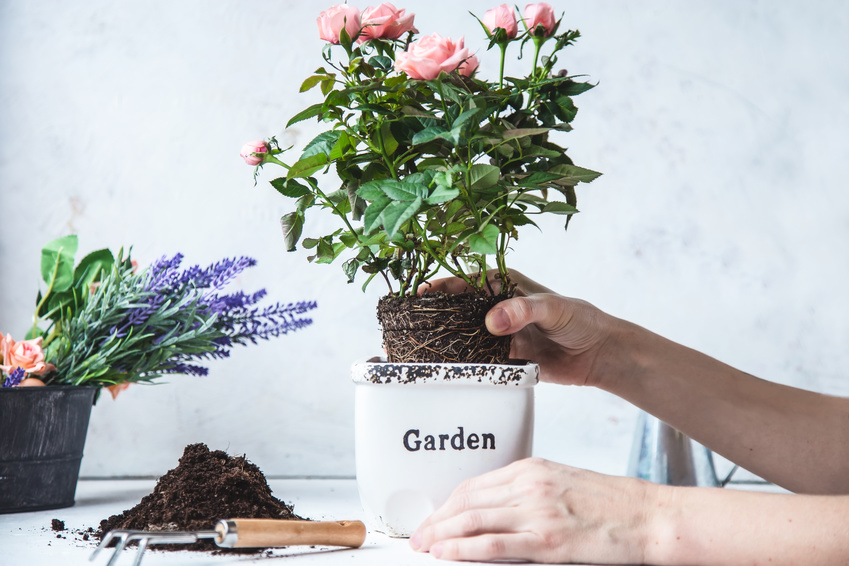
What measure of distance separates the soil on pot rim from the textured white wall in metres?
0.70

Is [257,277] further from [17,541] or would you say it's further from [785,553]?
[785,553]

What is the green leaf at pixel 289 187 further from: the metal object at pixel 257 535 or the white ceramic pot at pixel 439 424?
Answer: the metal object at pixel 257 535

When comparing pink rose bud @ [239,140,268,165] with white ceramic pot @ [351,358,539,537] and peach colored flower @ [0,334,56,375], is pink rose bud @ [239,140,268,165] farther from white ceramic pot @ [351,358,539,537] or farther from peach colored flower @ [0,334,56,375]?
peach colored flower @ [0,334,56,375]

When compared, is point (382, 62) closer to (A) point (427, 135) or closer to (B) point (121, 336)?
(A) point (427, 135)

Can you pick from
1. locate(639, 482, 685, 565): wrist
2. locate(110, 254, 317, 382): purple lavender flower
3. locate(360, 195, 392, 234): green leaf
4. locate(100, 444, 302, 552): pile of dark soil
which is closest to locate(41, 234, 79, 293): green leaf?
locate(110, 254, 317, 382): purple lavender flower

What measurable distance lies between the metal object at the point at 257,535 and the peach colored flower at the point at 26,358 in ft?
1.16

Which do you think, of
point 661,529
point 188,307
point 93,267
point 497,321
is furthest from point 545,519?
point 93,267

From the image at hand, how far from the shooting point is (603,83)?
1456 mm

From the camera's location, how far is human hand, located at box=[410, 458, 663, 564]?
61cm

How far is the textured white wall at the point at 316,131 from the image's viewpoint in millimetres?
1398

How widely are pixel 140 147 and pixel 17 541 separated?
88 cm

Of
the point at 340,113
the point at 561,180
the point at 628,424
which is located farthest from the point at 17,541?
the point at 628,424

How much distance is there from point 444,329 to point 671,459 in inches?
26.7

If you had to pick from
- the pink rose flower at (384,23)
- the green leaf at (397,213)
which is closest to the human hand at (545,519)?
the green leaf at (397,213)
